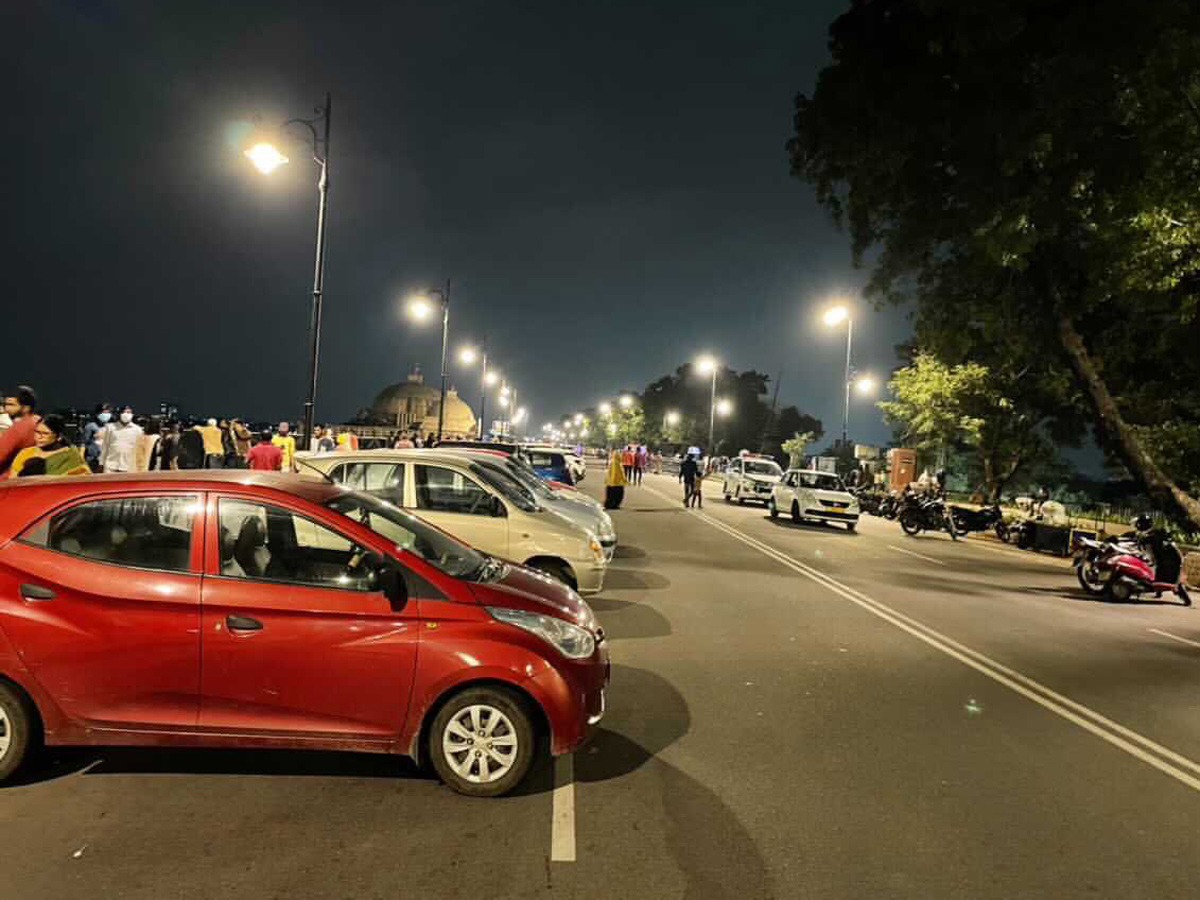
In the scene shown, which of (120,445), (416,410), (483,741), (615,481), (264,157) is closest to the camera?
(483,741)

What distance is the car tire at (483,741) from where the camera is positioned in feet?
13.4

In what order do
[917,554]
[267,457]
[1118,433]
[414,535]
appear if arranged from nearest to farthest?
[414,535] < [267,457] < [917,554] < [1118,433]

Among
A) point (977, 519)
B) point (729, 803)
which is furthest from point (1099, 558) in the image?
point (729, 803)

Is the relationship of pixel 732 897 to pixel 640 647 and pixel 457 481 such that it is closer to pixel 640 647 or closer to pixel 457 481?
pixel 640 647

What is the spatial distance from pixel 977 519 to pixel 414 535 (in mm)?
21707

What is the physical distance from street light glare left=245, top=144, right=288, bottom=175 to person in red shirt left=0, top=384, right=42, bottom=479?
22.2ft

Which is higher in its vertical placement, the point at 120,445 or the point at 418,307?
the point at 418,307

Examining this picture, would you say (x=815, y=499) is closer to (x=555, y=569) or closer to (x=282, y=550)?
(x=555, y=569)

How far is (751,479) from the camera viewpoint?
96.7ft

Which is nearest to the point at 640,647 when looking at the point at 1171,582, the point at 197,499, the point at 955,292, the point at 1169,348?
the point at 197,499

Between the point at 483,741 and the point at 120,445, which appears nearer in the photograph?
the point at 483,741

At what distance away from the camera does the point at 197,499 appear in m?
4.20

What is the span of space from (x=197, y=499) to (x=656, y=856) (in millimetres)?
2939

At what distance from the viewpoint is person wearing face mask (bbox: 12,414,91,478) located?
6898 mm
